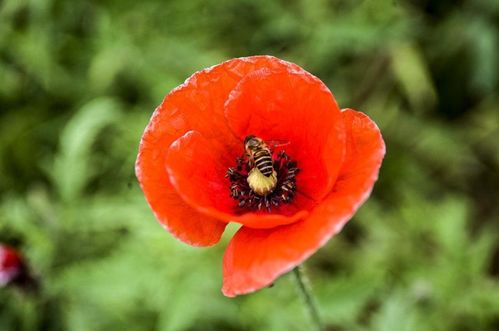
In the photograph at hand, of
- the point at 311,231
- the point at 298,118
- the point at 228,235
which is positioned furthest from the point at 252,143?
the point at 228,235

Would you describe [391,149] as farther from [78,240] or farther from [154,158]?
[154,158]

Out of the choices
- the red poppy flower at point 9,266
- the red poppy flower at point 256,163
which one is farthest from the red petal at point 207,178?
the red poppy flower at point 9,266

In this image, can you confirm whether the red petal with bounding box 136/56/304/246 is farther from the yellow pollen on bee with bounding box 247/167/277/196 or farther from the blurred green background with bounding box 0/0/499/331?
the blurred green background with bounding box 0/0/499/331

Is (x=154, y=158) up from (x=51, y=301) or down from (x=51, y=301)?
up

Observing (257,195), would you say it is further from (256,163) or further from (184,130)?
(184,130)

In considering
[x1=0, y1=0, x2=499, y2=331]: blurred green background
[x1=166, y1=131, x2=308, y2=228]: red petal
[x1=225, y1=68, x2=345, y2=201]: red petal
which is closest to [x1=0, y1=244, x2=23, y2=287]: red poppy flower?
[x1=0, y1=0, x2=499, y2=331]: blurred green background

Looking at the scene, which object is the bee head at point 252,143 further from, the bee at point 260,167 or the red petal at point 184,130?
the red petal at point 184,130

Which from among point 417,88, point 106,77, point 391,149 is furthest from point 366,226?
point 106,77
